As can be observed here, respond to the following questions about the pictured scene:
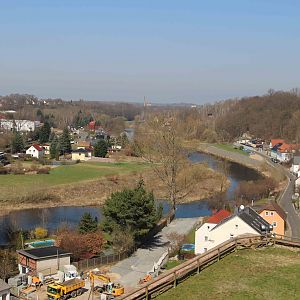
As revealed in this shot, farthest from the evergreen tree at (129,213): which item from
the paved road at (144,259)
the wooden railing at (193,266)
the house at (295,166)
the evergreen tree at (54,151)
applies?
the evergreen tree at (54,151)

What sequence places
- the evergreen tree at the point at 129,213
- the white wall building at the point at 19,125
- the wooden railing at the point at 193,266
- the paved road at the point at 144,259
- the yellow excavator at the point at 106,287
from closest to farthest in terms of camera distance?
1. the wooden railing at the point at 193,266
2. the yellow excavator at the point at 106,287
3. the paved road at the point at 144,259
4. the evergreen tree at the point at 129,213
5. the white wall building at the point at 19,125

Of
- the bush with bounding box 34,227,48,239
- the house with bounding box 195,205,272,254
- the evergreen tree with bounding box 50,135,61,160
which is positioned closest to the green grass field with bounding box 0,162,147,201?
the evergreen tree with bounding box 50,135,61,160

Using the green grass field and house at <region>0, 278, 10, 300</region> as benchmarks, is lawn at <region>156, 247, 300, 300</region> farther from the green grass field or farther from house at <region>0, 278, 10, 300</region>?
the green grass field

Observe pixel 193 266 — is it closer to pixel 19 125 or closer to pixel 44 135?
pixel 44 135

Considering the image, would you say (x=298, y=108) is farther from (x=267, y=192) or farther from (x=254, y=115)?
(x=267, y=192)

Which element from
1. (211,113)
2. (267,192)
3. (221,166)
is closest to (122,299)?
(267,192)

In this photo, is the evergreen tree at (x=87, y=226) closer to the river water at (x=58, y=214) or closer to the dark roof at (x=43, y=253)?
the dark roof at (x=43, y=253)

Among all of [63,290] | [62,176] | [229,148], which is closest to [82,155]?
[62,176]
